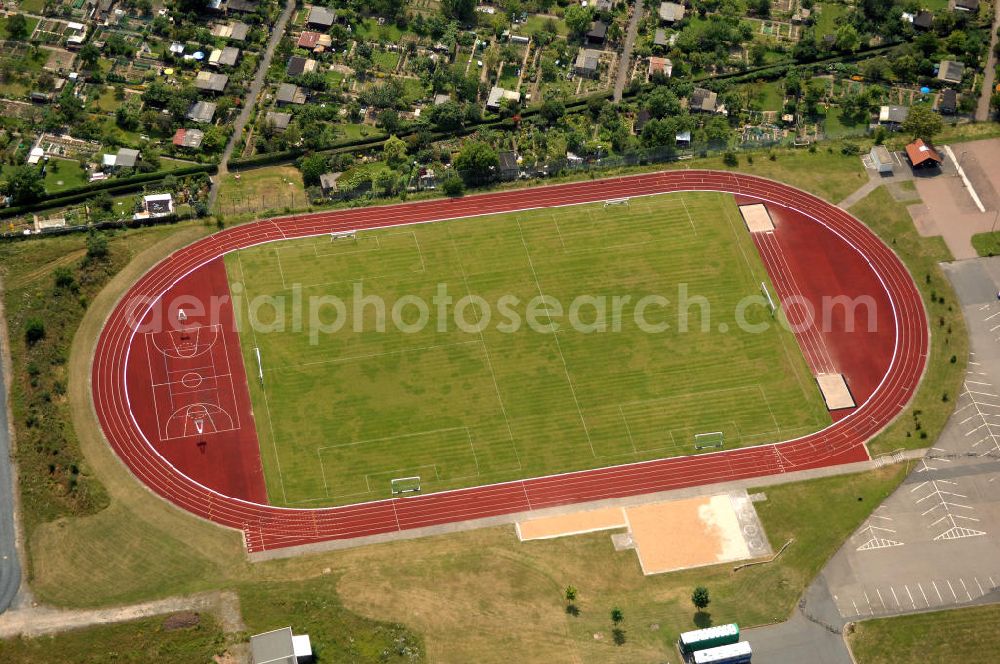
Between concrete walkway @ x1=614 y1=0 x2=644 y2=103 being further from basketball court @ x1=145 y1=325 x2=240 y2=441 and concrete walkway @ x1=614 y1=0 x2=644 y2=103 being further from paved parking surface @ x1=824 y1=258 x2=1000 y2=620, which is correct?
basketball court @ x1=145 y1=325 x2=240 y2=441

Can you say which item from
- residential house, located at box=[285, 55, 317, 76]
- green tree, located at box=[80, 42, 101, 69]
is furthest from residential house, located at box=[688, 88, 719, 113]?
green tree, located at box=[80, 42, 101, 69]

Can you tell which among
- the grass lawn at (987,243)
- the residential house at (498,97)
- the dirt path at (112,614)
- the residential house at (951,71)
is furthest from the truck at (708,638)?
the residential house at (951,71)

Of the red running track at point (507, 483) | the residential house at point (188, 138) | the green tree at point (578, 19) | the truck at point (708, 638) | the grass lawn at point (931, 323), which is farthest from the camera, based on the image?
the green tree at point (578, 19)

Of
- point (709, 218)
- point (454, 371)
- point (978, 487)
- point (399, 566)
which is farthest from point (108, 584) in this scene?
point (978, 487)

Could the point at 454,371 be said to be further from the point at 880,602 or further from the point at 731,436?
the point at 880,602

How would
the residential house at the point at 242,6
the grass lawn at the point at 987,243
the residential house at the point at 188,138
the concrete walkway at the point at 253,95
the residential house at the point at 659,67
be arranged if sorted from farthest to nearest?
the residential house at the point at 242,6
the residential house at the point at 659,67
the residential house at the point at 188,138
the concrete walkway at the point at 253,95
the grass lawn at the point at 987,243

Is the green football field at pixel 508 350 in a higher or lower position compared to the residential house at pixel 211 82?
lower

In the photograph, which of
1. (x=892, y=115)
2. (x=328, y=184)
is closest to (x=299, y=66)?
(x=328, y=184)

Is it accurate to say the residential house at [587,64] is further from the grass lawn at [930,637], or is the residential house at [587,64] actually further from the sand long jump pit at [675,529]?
the grass lawn at [930,637]
